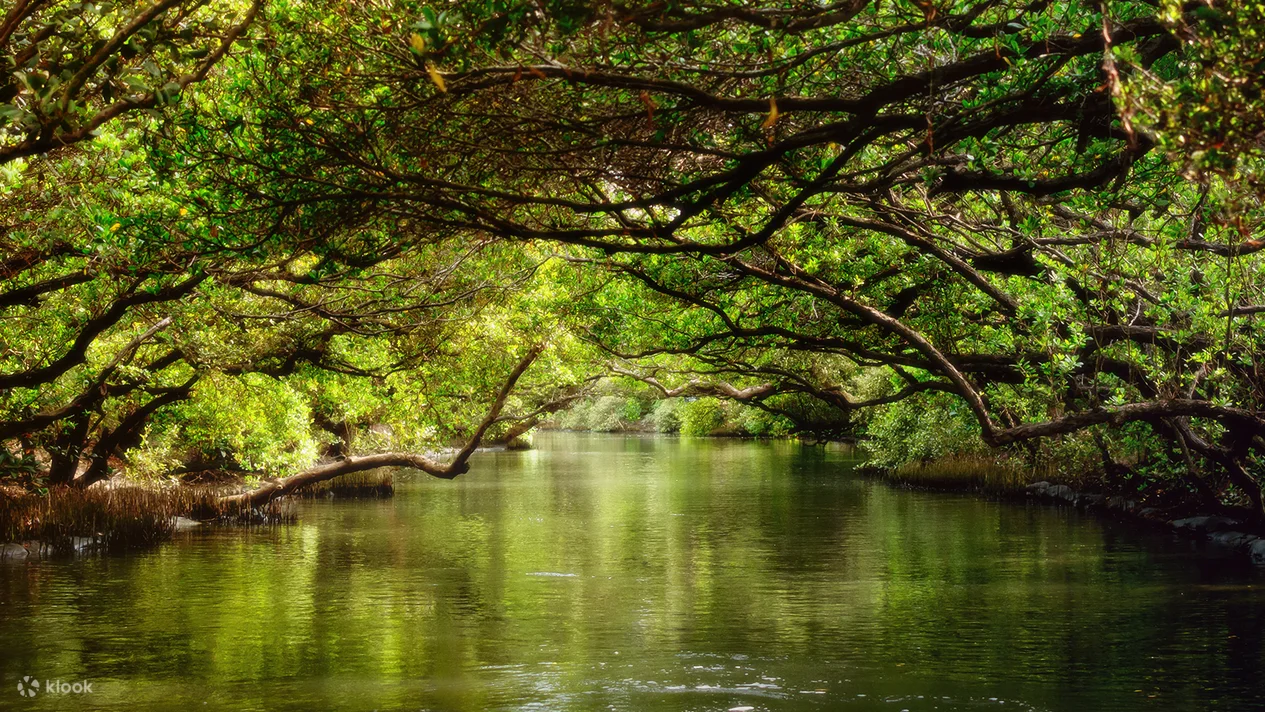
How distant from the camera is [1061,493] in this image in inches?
1315

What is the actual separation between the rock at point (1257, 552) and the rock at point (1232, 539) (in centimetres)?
33

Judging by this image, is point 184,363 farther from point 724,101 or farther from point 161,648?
point 724,101

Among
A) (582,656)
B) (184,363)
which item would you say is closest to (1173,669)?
(582,656)

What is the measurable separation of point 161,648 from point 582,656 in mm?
5478

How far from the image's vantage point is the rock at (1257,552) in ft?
70.0

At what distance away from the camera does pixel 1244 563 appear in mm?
21125

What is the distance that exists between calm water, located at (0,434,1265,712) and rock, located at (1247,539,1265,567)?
683mm

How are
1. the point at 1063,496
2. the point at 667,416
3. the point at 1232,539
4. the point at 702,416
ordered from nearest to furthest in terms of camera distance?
the point at 1232,539
the point at 1063,496
the point at 702,416
the point at 667,416

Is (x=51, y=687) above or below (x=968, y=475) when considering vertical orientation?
below

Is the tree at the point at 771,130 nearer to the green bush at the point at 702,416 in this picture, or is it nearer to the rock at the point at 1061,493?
the rock at the point at 1061,493

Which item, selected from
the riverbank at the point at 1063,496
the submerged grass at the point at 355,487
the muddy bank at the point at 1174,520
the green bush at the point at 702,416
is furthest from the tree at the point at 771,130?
the green bush at the point at 702,416

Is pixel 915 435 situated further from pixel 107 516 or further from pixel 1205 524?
pixel 107 516

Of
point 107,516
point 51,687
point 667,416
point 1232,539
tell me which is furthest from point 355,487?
point 667,416

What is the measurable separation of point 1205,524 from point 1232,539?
5.95 ft
